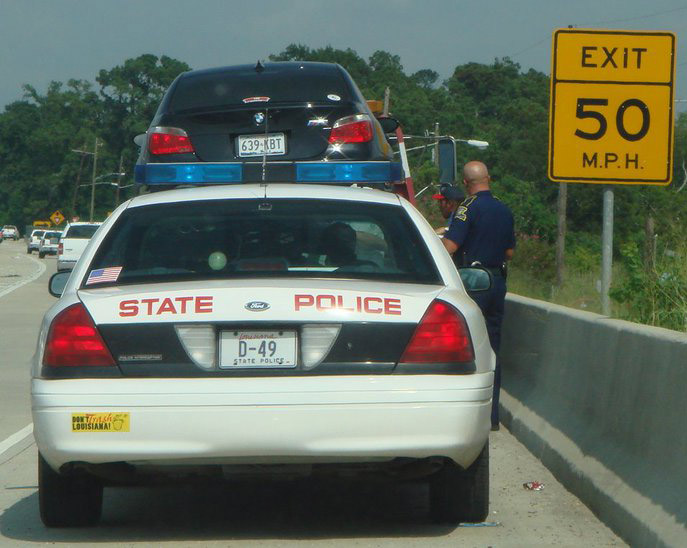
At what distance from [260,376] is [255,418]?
0.16 meters

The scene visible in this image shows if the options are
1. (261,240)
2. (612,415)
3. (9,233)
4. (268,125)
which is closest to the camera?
(261,240)

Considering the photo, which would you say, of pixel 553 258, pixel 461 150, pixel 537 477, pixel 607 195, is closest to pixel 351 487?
pixel 537 477

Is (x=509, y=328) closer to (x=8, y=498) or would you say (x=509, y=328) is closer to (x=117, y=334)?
(x=8, y=498)

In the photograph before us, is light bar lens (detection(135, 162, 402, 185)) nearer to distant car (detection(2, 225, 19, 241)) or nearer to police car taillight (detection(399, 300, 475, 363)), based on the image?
police car taillight (detection(399, 300, 475, 363))

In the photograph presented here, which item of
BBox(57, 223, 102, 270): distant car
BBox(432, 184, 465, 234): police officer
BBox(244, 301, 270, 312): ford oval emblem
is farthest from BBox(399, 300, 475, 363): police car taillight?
BBox(57, 223, 102, 270): distant car

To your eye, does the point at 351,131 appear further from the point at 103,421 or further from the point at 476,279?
the point at 103,421

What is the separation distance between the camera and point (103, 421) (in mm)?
5258

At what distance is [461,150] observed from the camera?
102 m

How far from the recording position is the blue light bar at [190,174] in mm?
8836

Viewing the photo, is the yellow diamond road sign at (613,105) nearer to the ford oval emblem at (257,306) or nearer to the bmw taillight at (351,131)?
the bmw taillight at (351,131)

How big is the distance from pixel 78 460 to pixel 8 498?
168 cm

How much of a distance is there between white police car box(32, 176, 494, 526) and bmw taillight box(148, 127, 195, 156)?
4284 mm

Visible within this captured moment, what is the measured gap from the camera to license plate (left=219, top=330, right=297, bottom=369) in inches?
208

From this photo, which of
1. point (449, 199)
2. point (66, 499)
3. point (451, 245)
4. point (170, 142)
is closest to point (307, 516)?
point (66, 499)
